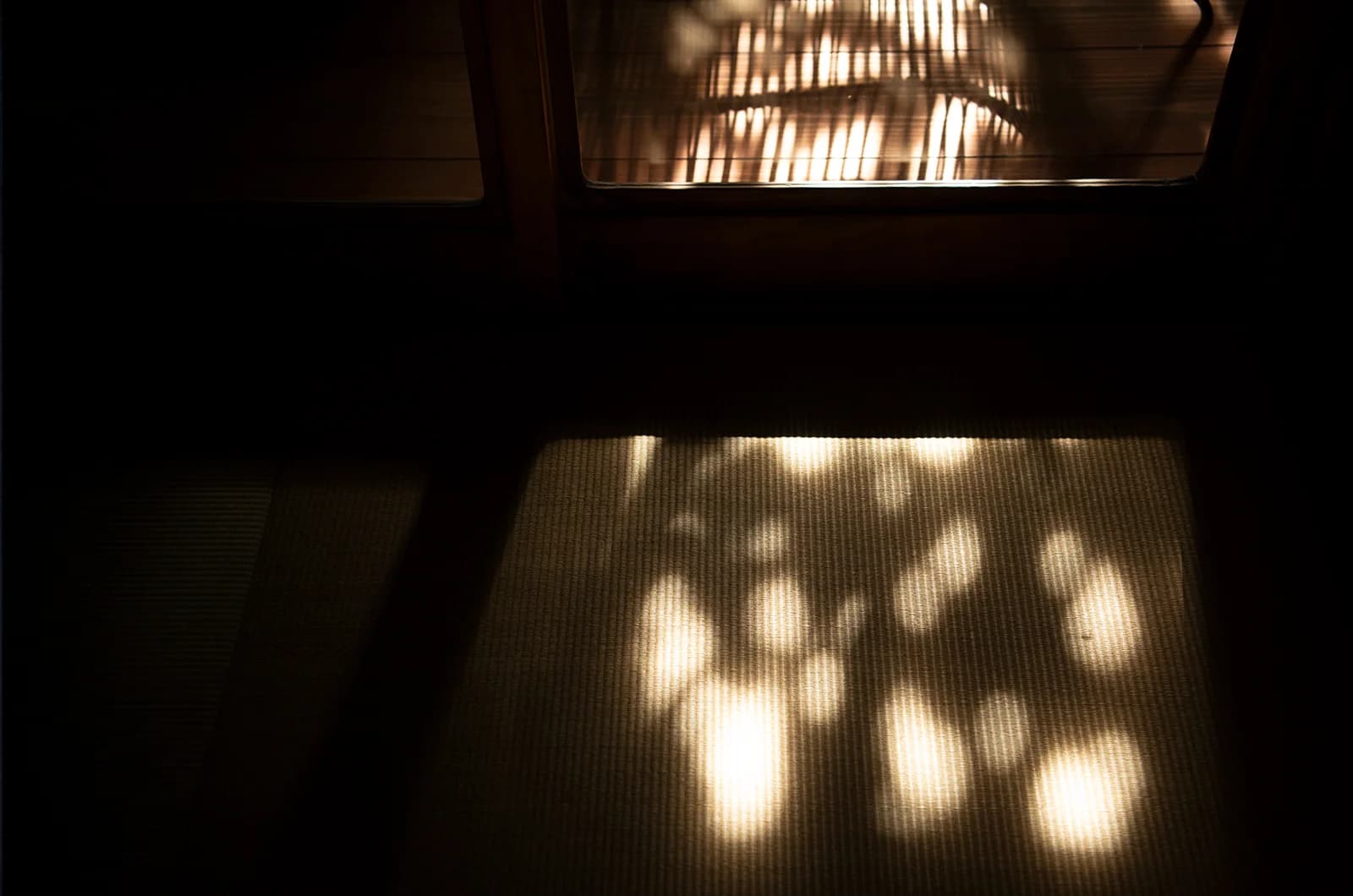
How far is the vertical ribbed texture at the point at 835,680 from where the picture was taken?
138 cm

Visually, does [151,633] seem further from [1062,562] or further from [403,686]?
[1062,562]

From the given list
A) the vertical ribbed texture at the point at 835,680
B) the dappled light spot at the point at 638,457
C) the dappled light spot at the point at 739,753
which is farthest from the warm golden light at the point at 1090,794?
the dappled light spot at the point at 638,457

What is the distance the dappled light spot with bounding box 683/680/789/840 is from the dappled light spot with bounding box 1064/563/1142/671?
0.44 metres

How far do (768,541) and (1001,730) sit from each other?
43 centimetres

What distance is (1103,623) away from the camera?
157cm

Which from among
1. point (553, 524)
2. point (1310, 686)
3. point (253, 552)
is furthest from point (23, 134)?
point (1310, 686)

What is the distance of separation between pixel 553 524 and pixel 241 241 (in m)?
0.76

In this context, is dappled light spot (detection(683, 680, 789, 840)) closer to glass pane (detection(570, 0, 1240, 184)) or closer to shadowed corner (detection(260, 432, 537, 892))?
shadowed corner (detection(260, 432, 537, 892))

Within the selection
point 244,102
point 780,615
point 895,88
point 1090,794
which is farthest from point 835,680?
point 244,102

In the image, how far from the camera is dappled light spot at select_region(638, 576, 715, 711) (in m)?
1.52

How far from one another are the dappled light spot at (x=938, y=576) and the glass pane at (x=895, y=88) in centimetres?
70

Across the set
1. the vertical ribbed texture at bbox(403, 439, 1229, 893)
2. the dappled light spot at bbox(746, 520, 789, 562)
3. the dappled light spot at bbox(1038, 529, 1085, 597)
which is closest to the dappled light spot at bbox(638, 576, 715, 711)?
the vertical ribbed texture at bbox(403, 439, 1229, 893)

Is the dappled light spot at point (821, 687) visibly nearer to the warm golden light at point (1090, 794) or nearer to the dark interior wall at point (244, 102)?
the warm golden light at point (1090, 794)

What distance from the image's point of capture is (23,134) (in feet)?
6.28
